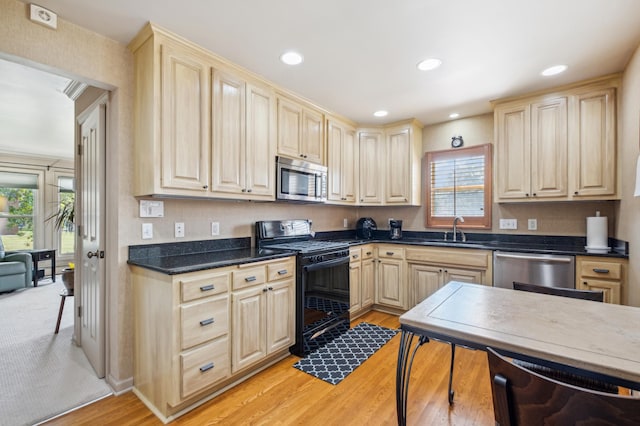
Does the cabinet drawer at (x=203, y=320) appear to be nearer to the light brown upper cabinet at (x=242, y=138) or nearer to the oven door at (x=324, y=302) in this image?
the oven door at (x=324, y=302)

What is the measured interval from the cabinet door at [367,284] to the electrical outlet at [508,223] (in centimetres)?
158

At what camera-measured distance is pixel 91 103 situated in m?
2.47

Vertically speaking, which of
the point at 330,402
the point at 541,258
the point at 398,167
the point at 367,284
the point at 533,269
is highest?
the point at 398,167

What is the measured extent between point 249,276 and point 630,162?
3.04 m

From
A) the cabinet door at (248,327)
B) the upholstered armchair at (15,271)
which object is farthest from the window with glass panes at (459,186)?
the upholstered armchair at (15,271)

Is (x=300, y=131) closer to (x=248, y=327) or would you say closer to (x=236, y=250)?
(x=236, y=250)

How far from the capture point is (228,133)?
240cm

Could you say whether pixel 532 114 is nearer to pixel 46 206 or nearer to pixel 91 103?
pixel 91 103

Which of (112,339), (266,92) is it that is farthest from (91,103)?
(112,339)

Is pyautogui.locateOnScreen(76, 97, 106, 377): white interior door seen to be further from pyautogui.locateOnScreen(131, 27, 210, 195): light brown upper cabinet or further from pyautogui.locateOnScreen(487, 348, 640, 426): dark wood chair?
pyautogui.locateOnScreen(487, 348, 640, 426): dark wood chair

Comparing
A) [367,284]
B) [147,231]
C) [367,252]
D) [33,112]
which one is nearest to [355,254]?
[367,252]

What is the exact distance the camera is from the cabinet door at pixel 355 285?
11.0 feet

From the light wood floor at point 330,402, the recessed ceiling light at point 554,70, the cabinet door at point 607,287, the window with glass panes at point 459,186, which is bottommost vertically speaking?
the light wood floor at point 330,402

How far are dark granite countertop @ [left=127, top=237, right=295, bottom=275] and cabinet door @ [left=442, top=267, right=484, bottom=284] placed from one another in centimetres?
181
